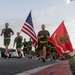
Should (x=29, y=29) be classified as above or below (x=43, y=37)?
above

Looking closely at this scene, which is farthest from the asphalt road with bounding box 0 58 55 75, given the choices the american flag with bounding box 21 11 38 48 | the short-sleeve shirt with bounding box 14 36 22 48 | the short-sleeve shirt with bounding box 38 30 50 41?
the short-sleeve shirt with bounding box 14 36 22 48

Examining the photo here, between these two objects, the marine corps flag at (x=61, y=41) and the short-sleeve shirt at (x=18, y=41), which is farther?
the short-sleeve shirt at (x=18, y=41)

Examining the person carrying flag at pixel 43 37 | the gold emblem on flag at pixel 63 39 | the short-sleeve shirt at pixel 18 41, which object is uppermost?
the short-sleeve shirt at pixel 18 41

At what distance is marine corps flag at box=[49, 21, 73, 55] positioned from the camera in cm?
1755

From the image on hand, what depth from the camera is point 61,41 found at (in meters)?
17.7

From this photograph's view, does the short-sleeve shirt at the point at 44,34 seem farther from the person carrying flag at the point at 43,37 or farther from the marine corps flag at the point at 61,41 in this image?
the marine corps flag at the point at 61,41

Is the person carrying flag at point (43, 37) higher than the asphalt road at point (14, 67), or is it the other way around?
the person carrying flag at point (43, 37)

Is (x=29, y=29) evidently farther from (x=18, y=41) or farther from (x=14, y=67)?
(x=14, y=67)

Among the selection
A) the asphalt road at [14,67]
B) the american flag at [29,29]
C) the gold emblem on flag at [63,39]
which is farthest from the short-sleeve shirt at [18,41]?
the asphalt road at [14,67]

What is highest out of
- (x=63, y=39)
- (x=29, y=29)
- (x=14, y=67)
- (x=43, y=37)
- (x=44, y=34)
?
(x=29, y=29)

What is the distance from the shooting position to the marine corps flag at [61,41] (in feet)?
57.6

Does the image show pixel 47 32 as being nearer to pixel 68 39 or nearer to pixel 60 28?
pixel 68 39

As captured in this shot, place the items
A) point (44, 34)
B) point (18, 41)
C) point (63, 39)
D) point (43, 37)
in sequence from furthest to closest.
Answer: point (18, 41), point (63, 39), point (43, 37), point (44, 34)

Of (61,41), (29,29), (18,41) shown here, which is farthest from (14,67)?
(18,41)
